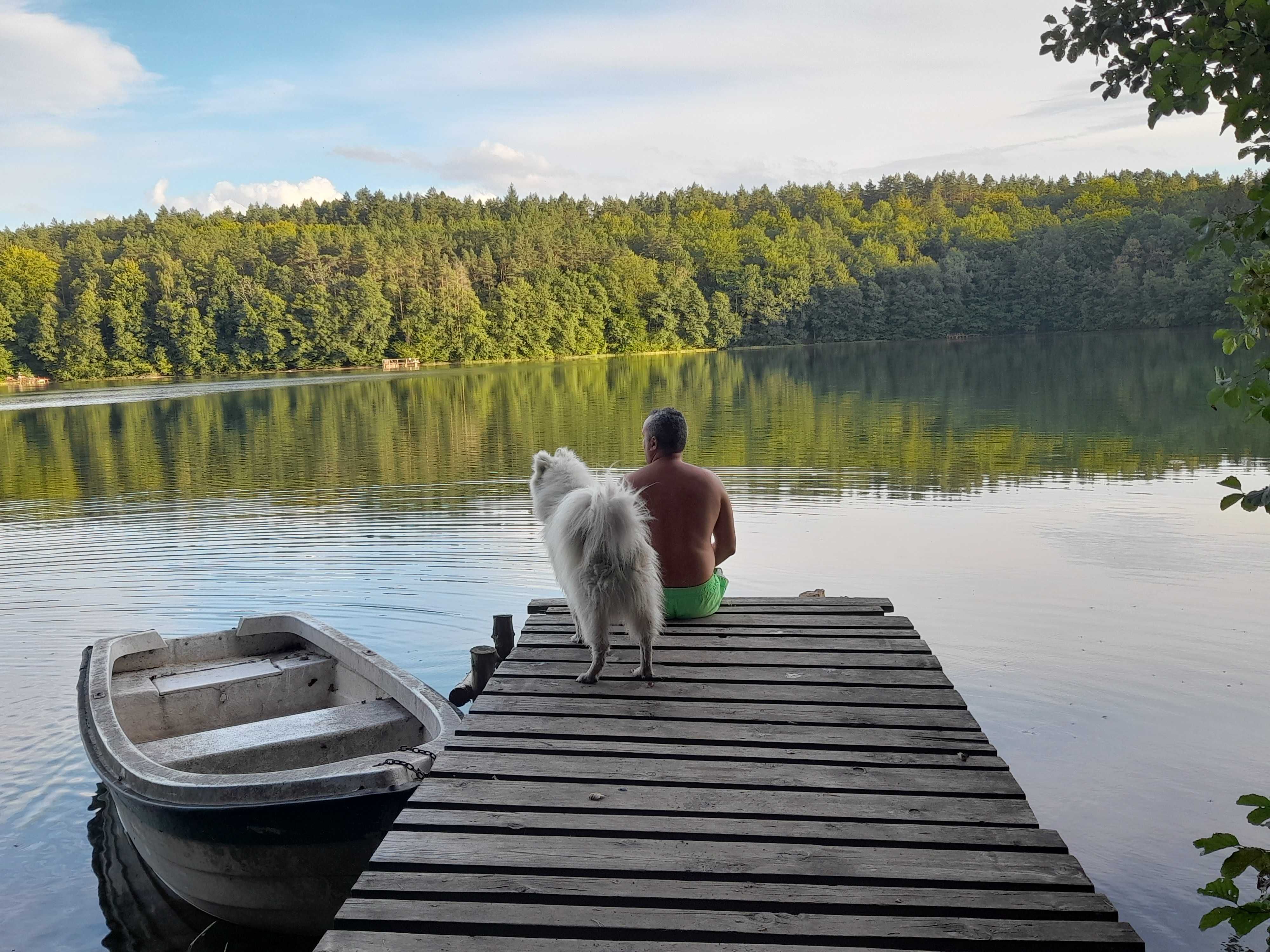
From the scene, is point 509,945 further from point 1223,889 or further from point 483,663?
point 483,663

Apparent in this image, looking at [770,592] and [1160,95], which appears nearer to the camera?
[1160,95]

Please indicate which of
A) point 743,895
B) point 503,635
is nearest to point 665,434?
point 503,635

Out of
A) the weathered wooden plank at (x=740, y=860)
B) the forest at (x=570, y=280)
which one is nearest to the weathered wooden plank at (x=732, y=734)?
the weathered wooden plank at (x=740, y=860)

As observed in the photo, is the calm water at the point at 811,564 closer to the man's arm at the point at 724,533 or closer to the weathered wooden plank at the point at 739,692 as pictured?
the weathered wooden plank at the point at 739,692

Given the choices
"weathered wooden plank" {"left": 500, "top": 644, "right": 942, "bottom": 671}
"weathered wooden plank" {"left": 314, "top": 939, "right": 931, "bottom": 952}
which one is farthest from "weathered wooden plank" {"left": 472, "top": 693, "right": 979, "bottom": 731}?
"weathered wooden plank" {"left": 314, "top": 939, "right": 931, "bottom": 952}

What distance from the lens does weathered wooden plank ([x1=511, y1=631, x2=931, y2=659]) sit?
16.8 ft

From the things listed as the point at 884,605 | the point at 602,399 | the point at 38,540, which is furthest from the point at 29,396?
the point at 884,605

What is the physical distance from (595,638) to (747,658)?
0.93 metres

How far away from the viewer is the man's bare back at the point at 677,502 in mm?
5230

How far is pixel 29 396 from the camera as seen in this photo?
54.0 meters

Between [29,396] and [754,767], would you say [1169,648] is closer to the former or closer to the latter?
[754,767]

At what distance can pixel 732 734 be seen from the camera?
12.9 ft

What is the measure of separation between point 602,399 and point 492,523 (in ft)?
68.7

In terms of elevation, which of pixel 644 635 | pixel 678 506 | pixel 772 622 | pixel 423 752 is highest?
pixel 678 506
